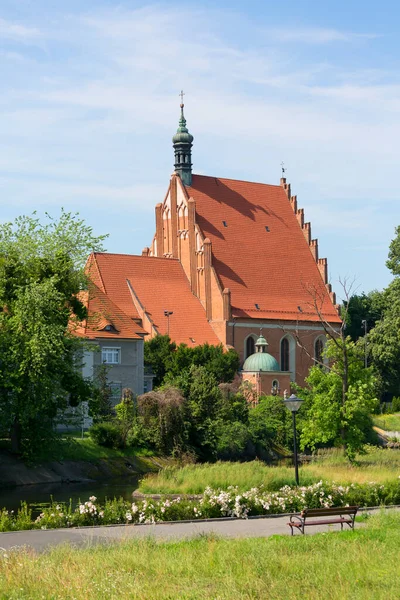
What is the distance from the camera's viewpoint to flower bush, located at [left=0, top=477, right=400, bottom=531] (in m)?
21.4

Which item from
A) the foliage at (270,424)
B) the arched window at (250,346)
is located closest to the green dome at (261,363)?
the arched window at (250,346)

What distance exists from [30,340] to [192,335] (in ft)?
97.9

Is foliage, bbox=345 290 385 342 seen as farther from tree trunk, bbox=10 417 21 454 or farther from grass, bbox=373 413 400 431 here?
tree trunk, bbox=10 417 21 454

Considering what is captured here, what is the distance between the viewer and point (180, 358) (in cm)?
6278

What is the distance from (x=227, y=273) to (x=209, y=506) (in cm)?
5094

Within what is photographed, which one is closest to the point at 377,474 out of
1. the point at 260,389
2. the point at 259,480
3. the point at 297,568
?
the point at 259,480

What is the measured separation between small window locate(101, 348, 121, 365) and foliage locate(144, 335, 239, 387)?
4928mm

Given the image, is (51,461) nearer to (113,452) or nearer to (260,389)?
(113,452)

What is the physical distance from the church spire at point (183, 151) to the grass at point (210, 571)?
5939 centimetres

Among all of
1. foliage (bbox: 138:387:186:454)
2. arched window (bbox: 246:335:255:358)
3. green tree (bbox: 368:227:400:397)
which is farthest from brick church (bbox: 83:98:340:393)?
foliage (bbox: 138:387:186:454)

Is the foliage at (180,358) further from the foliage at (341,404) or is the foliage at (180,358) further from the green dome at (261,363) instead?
the foliage at (341,404)

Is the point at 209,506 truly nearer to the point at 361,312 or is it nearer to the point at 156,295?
the point at 156,295

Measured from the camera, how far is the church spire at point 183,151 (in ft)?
248

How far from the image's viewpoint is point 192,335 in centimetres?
6856
